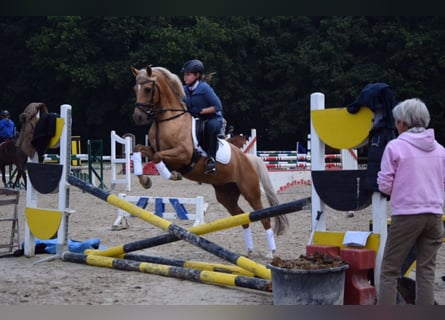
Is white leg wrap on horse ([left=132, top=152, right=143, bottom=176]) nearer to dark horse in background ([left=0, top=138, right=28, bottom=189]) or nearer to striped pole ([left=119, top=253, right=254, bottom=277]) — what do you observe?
striped pole ([left=119, top=253, right=254, bottom=277])

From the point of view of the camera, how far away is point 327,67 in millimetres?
26453

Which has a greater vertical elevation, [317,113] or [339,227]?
[317,113]

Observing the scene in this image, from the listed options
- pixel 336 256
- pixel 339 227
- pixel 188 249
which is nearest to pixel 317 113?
pixel 336 256


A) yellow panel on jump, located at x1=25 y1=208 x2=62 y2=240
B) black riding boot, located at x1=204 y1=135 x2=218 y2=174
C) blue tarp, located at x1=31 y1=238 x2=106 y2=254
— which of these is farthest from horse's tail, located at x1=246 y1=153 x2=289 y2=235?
yellow panel on jump, located at x1=25 y1=208 x2=62 y2=240

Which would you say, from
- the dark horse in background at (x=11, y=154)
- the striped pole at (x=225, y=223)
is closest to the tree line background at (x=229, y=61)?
the dark horse in background at (x=11, y=154)

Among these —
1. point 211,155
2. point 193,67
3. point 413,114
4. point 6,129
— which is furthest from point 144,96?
point 6,129

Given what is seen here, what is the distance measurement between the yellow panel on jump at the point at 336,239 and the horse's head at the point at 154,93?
7.72 feet

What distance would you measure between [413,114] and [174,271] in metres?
2.30

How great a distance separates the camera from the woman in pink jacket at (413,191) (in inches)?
139

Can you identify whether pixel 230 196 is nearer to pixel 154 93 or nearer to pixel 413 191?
pixel 154 93

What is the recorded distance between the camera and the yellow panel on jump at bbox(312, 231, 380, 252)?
13.4 feet

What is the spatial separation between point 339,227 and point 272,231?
6.87 ft

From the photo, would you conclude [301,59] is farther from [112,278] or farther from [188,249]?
[112,278]

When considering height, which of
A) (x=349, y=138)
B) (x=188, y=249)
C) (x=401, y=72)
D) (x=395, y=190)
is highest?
(x=401, y=72)
